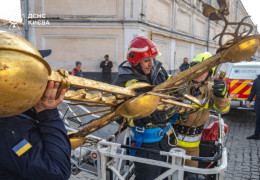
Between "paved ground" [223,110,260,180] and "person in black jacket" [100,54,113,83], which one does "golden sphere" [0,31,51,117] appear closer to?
"paved ground" [223,110,260,180]

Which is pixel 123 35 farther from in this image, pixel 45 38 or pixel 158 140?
pixel 158 140

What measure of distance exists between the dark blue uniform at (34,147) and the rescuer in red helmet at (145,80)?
1.15m

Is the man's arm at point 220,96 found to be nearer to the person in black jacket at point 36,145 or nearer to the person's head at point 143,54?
the person's head at point 143,54

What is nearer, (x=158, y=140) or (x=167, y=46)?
(x=158, y=140)

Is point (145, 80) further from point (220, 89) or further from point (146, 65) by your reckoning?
point (220, 89)

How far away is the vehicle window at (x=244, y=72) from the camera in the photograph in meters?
7.56

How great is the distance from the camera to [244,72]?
7.74 metres

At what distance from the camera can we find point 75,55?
40.7ft

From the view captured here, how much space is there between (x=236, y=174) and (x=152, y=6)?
11.7 meters

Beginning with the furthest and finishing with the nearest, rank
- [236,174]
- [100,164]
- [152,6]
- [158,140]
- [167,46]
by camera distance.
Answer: [167,46], [152,6], [236,174], [158,140], [100,164]

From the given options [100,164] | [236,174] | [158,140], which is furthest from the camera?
[236,174]

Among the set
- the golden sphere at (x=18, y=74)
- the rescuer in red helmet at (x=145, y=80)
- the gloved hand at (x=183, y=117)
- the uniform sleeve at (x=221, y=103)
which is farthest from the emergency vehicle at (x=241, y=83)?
the golden sphere at (x=18, y=74)

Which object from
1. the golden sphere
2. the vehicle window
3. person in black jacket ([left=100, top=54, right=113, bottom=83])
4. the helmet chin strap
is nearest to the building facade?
person in black jacket ([left=100, top=54, right=113, bottom=83])

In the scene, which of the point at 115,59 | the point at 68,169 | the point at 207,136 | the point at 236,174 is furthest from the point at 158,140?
the point at 115,59
